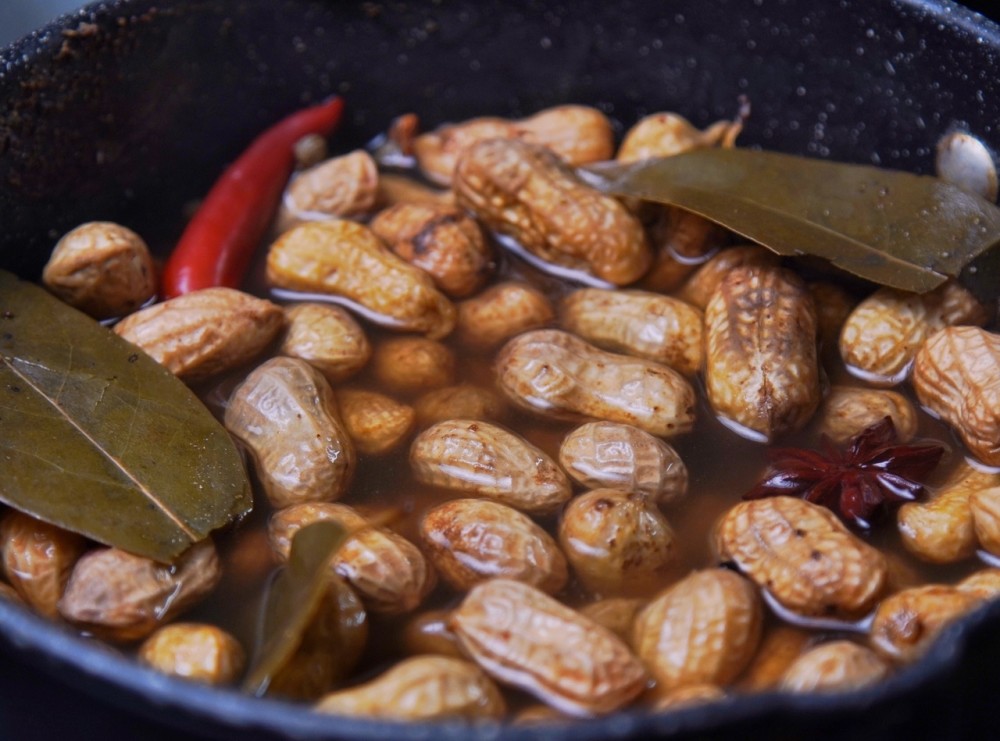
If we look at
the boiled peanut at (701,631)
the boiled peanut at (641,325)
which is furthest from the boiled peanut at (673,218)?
the boiled peanut at (701,631)

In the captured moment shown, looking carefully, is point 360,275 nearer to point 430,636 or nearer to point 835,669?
point 430,636

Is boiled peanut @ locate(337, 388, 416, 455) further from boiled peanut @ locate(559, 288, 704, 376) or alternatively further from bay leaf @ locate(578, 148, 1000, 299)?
bay leaf @ locate(578, 148, 1000, 299)

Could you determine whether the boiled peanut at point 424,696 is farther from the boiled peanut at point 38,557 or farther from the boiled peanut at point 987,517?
the boiled peanut at point 987,517

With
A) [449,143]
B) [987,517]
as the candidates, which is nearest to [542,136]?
[449,143]

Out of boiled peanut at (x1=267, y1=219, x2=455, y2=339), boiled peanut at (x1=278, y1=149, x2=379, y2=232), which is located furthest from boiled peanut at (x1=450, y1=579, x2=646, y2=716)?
boiled peanut at (x1=278, y1=149, x2=379, y2=232)

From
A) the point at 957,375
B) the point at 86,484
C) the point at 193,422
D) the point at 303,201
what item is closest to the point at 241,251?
the point at 303,201
